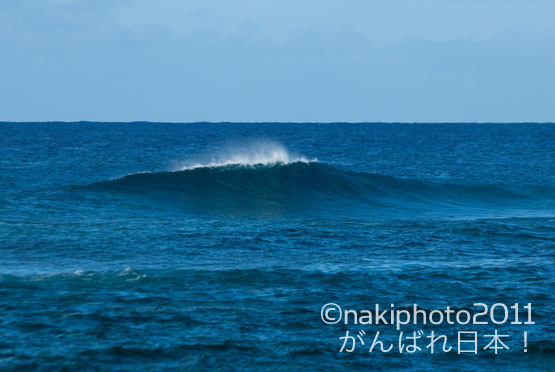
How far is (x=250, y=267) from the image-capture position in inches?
655

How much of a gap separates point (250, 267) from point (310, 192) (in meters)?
17.4

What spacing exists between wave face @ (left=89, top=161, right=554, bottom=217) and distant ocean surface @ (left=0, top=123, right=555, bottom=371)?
14 cm

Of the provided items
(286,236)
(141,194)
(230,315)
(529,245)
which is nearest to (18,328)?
(230,315)

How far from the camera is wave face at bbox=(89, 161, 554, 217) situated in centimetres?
3016

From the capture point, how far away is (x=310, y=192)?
33.9 metres

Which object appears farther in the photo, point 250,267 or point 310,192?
point 310,192

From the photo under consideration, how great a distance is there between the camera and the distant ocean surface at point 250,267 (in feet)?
36.5

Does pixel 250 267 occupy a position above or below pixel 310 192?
below

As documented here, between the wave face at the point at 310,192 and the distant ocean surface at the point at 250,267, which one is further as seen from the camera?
the wave face at the point at 310,192

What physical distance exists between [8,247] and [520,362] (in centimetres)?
1303

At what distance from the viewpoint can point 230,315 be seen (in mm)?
12852

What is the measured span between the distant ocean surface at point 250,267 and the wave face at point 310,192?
0.14 metres

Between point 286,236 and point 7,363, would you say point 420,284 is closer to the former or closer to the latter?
point 286,236

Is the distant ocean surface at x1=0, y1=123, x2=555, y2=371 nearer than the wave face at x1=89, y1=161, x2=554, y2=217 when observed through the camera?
Yes
